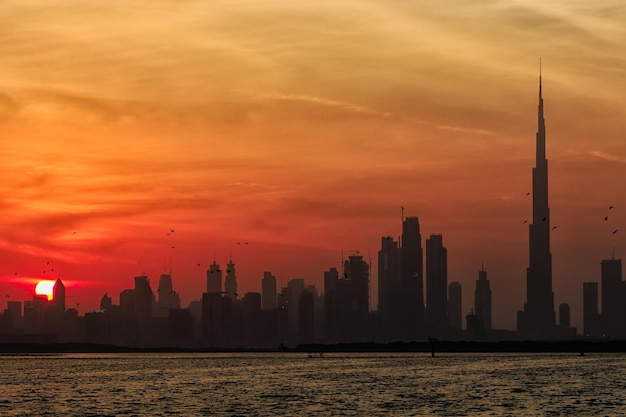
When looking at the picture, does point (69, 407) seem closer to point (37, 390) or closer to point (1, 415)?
point (1, 415)

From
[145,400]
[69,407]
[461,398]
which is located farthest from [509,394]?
[69,407]

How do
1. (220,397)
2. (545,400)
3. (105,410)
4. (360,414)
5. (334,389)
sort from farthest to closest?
(334,389) < (220,397) < (545,400) < (105,410) < (360,414)

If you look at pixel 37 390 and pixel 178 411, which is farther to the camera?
pixel 37 390

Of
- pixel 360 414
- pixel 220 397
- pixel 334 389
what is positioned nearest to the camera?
pixel 360 414

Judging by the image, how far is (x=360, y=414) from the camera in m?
134

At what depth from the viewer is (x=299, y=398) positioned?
6437 inches

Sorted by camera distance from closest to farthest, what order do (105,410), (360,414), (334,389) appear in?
(360,414)
(105,410)
(334,389)

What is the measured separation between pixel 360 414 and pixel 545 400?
3488 centimetres

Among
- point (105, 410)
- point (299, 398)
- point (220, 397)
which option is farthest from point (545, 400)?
point (105, 410)

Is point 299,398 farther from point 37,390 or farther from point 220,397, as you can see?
point 37,390

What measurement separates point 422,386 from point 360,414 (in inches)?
2560

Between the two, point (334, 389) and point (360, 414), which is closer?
point (360, 414)

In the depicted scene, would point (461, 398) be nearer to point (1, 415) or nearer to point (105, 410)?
point (105, 410)

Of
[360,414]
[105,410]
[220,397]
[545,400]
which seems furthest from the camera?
[220,397]
